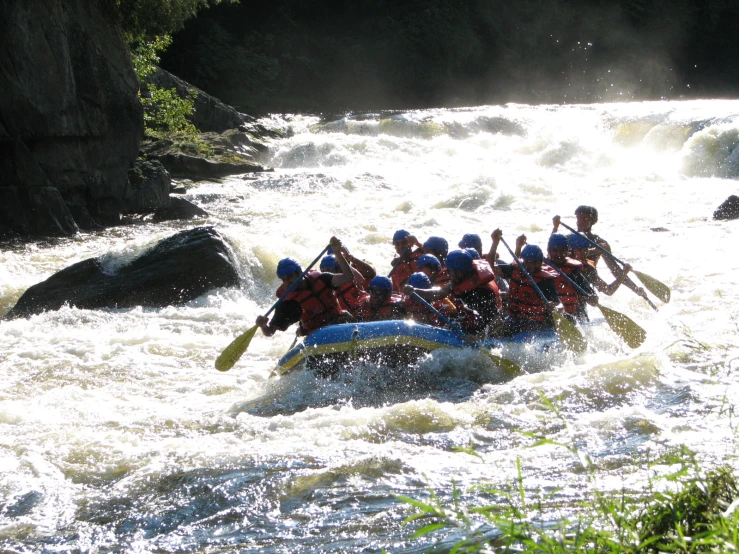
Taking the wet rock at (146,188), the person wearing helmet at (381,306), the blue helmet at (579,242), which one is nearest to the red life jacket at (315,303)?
the person wearing helmet at (381,306)

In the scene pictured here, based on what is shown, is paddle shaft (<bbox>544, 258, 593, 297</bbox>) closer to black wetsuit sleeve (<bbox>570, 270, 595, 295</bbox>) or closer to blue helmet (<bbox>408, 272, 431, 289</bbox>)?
black wetsuit sleeve (<bbox>570, 270, 595, 295</bbox>)

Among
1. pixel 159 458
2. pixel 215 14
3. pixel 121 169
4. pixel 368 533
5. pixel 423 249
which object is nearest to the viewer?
pixel 368 533

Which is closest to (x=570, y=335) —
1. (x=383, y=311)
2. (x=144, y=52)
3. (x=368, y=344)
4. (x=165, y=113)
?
(x=383, y=311)

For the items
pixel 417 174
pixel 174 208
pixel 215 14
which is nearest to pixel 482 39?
pixel 215 14

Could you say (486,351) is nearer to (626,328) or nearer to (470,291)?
(470,291)

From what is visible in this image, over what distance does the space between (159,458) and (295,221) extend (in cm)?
922

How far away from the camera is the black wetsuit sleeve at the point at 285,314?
262 inches

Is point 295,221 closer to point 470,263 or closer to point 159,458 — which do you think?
point 470,263

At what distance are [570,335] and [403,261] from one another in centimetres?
→ 213

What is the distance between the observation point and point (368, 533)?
374 cm

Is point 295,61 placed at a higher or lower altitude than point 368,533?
higher

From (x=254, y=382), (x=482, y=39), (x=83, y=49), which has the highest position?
(x=482, y=39)

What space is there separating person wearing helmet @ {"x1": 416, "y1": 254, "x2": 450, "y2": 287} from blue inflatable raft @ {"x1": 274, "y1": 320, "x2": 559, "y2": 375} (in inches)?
39.8

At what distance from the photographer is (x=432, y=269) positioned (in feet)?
23.8
